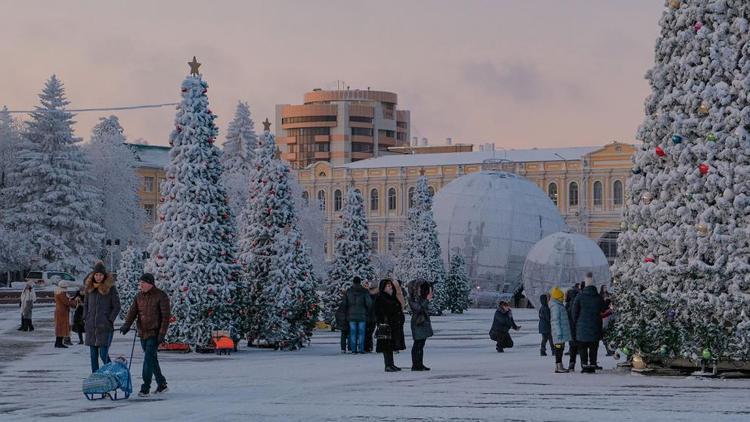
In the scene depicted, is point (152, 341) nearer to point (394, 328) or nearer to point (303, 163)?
point (394, 328)

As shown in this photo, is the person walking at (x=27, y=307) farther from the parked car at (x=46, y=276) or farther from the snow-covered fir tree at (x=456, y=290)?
the parked car at (x=46, y=276)

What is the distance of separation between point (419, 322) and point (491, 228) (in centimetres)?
5114

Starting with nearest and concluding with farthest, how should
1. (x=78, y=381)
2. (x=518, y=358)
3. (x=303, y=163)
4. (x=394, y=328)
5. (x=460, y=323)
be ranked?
(x=78, y=381)
(x=394, y=328)
(x=518, y=358)
(x=460, y=323)
(x=303, y=163)

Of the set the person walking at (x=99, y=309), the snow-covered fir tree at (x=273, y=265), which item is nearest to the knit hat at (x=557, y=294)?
the person walking at (x=99, y=309)

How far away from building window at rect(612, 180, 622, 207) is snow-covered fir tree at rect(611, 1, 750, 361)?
9768 centimetres

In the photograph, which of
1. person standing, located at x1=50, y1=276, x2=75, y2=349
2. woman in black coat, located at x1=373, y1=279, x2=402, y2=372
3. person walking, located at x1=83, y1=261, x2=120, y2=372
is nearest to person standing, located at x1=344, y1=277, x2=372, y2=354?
woman in black coat, located at x1=373, y1=279, x2=402, y2=372

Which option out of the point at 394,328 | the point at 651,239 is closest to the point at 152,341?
the point at 394,328

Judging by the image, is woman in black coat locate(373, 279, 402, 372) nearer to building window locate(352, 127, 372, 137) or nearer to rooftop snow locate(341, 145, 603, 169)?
rooftop snow locate(341, 145, 603, 169)

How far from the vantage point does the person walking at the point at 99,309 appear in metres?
20.1

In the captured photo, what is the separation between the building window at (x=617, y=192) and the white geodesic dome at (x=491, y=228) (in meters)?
43.1

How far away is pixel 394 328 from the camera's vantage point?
2373cm

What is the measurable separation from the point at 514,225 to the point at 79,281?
67.9 feet

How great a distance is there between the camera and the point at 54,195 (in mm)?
76875

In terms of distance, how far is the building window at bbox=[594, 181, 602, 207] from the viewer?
121m
